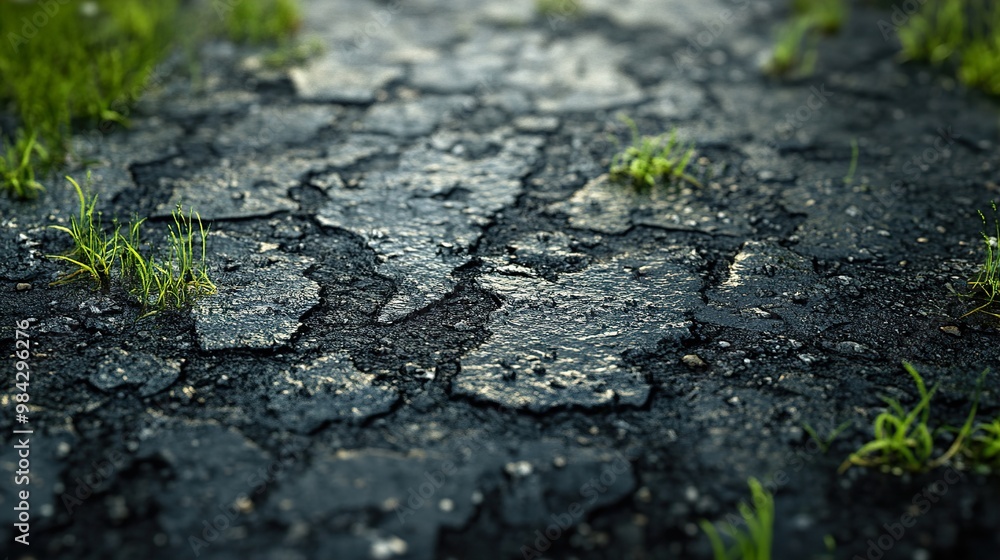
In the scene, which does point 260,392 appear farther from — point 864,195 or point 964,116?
point 964,116

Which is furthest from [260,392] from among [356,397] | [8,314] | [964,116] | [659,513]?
[964,116]

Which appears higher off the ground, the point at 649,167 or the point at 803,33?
the point at 803,33

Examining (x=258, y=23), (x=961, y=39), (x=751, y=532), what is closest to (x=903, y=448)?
(x=751, y=532)

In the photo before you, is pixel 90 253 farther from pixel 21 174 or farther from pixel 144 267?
pixel 21 174

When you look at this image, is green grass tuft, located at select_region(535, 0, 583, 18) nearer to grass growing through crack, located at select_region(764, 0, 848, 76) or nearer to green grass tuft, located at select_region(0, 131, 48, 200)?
grass growing through crack, located at select_region(764, 0, 848, 76)

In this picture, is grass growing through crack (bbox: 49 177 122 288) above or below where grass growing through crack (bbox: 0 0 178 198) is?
below

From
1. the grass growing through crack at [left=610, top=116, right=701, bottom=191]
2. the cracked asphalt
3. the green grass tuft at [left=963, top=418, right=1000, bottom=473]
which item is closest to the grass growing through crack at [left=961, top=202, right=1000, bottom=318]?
the cracked asphalt

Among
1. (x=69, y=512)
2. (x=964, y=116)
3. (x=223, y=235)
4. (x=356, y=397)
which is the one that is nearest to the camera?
(x=69, y=512)
